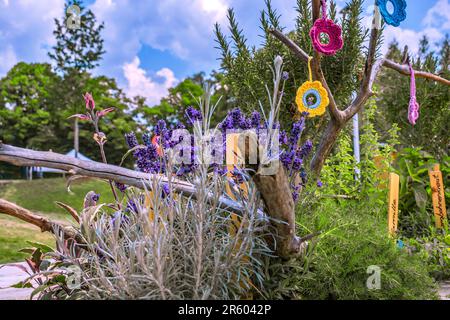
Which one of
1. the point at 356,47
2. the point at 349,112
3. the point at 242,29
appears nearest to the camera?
the point at 349,112

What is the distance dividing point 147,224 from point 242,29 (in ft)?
6.62

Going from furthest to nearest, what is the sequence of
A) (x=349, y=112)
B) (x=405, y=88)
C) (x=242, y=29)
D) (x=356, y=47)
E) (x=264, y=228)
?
(x=405, y=88)
(x=242, y=29)
(x=356, y=47)
(x=349, y=112)
(x=264, y=228)

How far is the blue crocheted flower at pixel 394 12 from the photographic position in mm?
2025

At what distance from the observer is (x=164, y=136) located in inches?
62.1

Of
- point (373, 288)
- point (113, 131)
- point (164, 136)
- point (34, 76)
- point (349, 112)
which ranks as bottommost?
point (373, 288)

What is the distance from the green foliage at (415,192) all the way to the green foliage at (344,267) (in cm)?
157

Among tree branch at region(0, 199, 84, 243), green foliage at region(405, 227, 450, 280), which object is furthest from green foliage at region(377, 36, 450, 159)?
tree branch at region(0, 199, 84, 243)

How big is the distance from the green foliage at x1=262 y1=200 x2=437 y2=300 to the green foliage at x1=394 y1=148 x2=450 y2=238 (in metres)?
1.57

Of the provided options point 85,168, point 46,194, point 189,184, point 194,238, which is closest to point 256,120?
point 189,184

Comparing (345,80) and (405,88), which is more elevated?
(405,88)

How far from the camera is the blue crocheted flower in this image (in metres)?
2.03

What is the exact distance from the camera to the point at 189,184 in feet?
4.87

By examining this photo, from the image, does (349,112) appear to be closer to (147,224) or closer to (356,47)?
(356,47)

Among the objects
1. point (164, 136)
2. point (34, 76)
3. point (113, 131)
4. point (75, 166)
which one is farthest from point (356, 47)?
point (34, 76)
